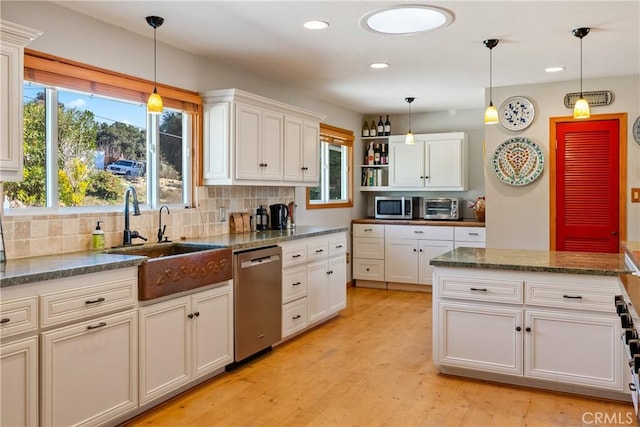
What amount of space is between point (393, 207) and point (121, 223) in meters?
4.16

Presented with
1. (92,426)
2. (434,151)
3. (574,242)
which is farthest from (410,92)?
(92,426)

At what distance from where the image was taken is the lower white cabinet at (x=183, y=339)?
286cm

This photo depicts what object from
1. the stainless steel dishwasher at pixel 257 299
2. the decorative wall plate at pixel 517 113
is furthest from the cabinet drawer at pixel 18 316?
the decorative wall plate at pixel 517 113

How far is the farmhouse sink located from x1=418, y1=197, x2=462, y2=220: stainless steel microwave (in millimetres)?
3744

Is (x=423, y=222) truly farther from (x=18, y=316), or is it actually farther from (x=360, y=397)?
(x=18, y=316)

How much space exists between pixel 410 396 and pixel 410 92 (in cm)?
355

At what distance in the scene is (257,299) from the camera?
149 inches

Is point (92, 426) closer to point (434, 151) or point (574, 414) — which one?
point (574, 414)

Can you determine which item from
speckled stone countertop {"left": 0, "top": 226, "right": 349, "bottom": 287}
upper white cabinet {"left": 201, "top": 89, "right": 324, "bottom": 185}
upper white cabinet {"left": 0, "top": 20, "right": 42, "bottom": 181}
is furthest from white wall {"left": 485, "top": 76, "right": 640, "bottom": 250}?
upper white cabinet {"left": 0, "top": 20, "right": 42, "bottom": 181}

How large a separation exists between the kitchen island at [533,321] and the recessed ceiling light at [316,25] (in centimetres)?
174

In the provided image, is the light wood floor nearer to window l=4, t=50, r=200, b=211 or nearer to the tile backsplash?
the tile backsplash

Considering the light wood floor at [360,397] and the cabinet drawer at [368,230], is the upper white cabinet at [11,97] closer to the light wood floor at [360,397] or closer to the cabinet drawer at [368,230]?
the light wood floor at [360,397]

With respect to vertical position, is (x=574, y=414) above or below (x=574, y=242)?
below

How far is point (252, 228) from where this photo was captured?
4688 mm
